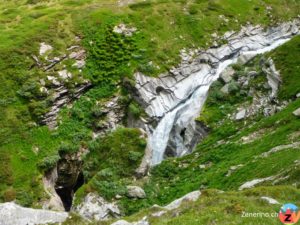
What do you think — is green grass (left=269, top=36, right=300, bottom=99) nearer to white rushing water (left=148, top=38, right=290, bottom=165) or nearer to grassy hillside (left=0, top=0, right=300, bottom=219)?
grassy hillside (left=0, top=0, right=300, bottom=219)

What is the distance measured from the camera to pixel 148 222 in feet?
70.6

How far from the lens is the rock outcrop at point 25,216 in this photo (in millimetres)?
26967

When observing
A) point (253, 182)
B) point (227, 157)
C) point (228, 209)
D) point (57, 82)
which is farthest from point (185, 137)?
point (228, 209)

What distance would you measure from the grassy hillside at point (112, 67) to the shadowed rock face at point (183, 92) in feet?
5.88

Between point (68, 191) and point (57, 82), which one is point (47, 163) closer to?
point (68, 191)

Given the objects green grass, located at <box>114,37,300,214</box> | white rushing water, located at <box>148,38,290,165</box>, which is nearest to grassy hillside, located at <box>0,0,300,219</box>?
green grass, located at <box>114,37,300,214</box>

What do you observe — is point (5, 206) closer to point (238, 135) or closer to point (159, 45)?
point (238, 135)

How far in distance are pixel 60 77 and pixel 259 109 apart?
1052 inches

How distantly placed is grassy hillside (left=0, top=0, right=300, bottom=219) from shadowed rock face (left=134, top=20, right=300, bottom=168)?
179 cm

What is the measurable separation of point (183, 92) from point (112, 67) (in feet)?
36.0

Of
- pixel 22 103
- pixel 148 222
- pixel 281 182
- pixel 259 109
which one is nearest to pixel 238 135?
pixel 259 109

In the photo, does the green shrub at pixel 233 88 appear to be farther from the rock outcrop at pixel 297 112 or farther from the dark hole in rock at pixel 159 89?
the rock outcrop at pixel 297 112

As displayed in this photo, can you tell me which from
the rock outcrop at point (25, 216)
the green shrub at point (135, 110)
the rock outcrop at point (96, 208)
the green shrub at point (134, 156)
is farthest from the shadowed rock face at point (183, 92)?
the rock outcrop at point (25, 216)

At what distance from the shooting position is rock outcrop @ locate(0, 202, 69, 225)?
26967 millimetres
